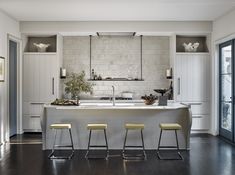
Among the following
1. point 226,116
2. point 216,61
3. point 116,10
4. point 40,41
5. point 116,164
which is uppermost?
point 116,10

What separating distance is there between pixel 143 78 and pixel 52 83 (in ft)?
8.51

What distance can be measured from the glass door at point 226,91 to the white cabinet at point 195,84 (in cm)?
44

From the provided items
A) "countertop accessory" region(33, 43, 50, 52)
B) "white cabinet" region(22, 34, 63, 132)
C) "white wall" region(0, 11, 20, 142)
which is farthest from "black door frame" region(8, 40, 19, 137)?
"countertop accessory" region(33, 43, 50, 52)

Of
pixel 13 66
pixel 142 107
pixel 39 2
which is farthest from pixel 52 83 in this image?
pixel 142 107

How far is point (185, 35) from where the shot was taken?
320 inches

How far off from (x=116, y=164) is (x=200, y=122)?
3.71 metres

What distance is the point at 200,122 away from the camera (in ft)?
25.7

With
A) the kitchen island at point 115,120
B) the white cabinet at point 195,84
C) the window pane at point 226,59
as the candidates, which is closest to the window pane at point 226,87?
the window pane at point 226,59

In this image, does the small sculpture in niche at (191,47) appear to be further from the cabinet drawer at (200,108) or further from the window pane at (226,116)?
the window pane at (226,116)

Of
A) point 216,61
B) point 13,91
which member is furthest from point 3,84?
point 216,61

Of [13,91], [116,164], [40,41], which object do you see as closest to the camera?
[116,164]

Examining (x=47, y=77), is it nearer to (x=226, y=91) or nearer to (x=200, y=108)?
(x=200, y=108)

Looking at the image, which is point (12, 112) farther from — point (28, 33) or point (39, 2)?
point (39, 2)

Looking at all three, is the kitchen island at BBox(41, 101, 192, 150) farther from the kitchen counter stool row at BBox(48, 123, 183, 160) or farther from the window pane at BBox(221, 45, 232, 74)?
the window pane at BBox(221, 45, 232, 74)
